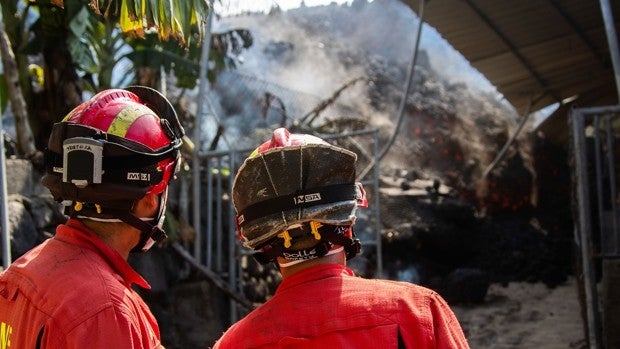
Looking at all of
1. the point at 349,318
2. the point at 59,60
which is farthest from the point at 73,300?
the point at 59,60

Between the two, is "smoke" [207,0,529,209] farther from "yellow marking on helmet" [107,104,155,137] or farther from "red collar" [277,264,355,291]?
"red collar" [277,264,355,291]

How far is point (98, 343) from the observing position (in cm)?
207

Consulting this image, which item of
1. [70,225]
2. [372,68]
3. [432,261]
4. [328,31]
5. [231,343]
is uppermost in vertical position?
[328,31]

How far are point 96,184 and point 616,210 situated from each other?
4.45m

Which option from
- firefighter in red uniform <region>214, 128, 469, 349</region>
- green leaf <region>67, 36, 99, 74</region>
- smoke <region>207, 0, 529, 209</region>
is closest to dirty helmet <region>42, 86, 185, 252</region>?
firefighter in red uniform <region>214, 128, 469, 349</region>

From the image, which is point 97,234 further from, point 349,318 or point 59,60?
point 59,60

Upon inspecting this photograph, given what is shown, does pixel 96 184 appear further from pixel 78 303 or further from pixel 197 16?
pixel 197 16

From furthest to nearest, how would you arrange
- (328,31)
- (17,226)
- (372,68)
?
(328,31) < (372,68) < (17,226)

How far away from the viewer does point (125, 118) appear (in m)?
2.45

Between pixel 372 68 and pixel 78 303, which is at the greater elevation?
pixel 372 68

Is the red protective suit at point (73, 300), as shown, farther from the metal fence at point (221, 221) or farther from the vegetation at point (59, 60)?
the metal fence at point (221, 221)

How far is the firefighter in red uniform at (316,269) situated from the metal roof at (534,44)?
6872 millimetres

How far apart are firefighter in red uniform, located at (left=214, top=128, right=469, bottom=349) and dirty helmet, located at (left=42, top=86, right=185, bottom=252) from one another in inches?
13.0

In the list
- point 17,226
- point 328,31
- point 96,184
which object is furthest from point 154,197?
point 328,31
